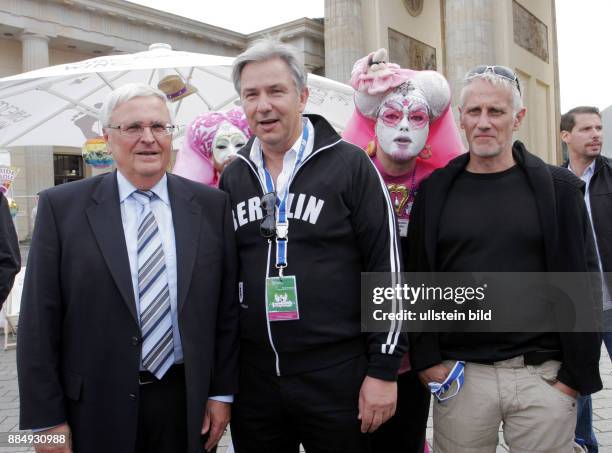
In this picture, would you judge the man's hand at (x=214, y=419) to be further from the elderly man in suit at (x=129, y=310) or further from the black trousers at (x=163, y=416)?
the black trousers at (x=163, y=416)

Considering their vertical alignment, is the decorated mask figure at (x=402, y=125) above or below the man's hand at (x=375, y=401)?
above

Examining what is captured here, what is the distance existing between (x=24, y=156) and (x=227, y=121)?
78.5ft

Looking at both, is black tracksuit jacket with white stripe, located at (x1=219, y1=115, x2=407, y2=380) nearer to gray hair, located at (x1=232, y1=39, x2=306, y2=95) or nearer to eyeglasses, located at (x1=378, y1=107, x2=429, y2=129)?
gray hair, located at (x1=232, y1=39, x2=306, y2=95)

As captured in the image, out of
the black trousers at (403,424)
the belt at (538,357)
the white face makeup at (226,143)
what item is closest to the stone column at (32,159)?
the white face makeup at (226,143)

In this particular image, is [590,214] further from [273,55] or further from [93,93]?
[93,93]

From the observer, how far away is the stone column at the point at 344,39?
66.7 ft

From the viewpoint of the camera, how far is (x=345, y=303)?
2121mm

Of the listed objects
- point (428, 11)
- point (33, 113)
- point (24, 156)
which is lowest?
point (33, 113)

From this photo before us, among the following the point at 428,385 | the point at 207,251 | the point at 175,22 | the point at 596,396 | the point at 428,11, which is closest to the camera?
the point at 207,251

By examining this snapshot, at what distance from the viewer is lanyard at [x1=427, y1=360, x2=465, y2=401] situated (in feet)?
7.29

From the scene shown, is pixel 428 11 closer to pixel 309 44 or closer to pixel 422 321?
pixel 309 44

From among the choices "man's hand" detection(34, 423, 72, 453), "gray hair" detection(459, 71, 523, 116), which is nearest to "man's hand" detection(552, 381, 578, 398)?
"gray hair" detection(459, 71, 523, 116)

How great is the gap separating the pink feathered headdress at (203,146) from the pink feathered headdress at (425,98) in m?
0.95

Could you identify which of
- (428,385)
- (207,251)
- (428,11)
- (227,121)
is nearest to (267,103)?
(207,251)
